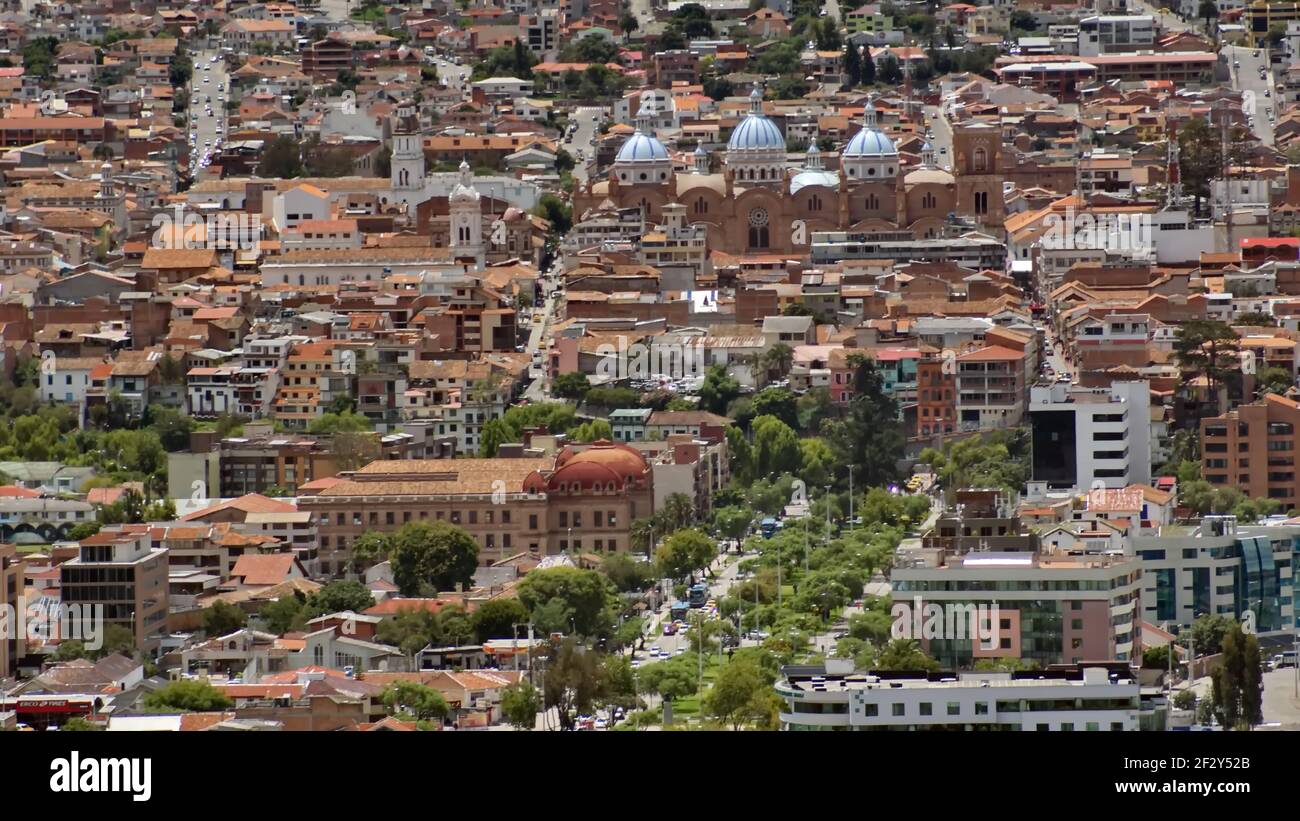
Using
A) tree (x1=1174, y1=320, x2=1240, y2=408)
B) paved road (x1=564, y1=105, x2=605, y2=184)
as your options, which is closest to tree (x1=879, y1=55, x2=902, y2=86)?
paved road (x1=564, y1=105, x2=605, y2=184)

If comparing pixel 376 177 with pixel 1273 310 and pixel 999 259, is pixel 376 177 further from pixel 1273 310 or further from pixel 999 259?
pixel 1273 310

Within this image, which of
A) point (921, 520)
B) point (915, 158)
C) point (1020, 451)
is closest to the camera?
point (921, 520)

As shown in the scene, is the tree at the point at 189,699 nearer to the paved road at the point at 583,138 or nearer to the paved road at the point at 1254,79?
the paved road at the point at 583,138

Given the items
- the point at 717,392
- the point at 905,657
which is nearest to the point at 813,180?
the point at 717,392

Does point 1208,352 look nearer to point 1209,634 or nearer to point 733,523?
point 733,523
